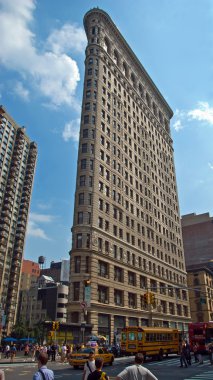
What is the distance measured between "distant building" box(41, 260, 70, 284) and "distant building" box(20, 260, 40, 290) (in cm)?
459

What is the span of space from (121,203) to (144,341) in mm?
29165

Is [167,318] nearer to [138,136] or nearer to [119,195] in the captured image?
[119,195]

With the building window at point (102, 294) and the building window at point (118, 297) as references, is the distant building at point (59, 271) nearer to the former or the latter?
the building window at point (118, 297)

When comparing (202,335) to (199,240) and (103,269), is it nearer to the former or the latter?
(103,269)

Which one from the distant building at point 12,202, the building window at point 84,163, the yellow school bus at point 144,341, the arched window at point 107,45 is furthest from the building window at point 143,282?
the distant building at point 12,202

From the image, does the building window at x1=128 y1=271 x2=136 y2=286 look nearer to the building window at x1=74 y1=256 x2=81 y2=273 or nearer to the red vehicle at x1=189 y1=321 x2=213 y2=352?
the building window at x1=74 y1=256 x2=81 y2=273

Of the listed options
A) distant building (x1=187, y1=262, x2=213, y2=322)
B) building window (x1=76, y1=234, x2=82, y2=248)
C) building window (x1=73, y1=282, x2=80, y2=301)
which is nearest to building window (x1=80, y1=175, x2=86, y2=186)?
building window (x1=76, y1=234, x2=82, y2=248)

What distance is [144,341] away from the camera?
92.7 feet

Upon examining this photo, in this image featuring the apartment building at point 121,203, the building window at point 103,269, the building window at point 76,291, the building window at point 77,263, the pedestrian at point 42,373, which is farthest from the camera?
the building window at point 103,269

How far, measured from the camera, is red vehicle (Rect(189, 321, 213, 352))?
3566 cm

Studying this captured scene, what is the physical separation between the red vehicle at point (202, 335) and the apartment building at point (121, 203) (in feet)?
21.9

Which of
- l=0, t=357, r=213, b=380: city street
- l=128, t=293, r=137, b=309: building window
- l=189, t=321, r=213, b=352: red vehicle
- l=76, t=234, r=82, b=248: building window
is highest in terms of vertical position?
l=76, t=234, r=82, b=248: building window

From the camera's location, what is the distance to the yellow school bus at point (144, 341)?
28250 millimetres

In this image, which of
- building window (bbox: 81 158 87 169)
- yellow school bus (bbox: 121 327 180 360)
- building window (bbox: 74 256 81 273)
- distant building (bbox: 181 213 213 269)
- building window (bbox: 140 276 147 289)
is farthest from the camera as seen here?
distant building (bbox: 181 213 213 269)
